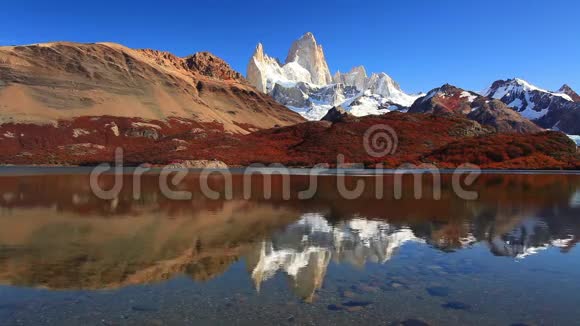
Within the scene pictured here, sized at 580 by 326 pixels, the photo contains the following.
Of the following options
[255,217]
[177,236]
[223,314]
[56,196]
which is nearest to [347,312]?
[223,314]

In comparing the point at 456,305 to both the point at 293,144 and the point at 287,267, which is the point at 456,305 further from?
the point at 293,144

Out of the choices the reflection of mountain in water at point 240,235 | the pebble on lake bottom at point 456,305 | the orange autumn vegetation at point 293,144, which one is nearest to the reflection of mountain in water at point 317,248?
the reflection of mountain in water at point 240,235

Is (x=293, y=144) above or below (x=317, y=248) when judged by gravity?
above

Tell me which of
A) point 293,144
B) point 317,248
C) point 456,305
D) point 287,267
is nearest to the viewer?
point 456,305

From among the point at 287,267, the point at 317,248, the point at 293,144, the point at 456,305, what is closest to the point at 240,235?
the point at 317,248

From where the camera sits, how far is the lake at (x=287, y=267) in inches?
401

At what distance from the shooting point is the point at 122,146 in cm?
16588

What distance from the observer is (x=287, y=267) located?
14336 millimetres

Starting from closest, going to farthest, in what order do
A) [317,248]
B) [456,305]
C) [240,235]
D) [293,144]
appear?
[456,305] → [317,248] → [240,235] → [293,144]

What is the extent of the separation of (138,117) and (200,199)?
174 metres

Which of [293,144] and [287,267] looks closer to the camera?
[287,267]

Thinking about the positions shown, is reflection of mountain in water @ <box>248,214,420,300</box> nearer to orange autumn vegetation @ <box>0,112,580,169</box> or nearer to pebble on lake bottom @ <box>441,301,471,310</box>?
pebble on lake bottom @ <box>441,301,471,310</box>

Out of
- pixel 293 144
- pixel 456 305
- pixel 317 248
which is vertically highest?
pixel 293 144

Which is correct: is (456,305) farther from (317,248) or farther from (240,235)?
(240,235)
